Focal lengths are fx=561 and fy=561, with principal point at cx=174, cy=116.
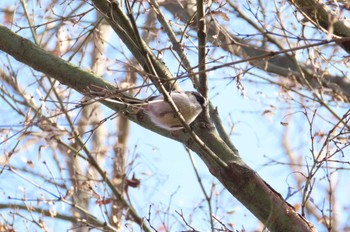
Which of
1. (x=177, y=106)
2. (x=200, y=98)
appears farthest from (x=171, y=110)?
(x=200, y=98)

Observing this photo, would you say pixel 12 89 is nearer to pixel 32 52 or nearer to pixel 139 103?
pixel 32 52

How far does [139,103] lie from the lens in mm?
2152

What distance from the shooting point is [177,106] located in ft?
7.47

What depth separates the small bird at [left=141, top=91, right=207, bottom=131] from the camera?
2.23m

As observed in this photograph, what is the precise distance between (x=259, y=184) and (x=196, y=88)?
52 centimetres

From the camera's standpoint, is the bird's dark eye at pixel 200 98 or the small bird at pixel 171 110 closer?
the small bird at pixel 171 110

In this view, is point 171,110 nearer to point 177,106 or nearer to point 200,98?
point 177,106

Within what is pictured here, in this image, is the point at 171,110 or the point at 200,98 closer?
the point at 171,110

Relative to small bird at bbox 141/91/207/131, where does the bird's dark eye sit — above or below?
above

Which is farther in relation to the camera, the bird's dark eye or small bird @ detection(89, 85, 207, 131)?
the bird's dark eye

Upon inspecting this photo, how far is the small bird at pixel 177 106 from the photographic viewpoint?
2.23 metres

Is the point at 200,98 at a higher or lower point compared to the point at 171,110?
higher

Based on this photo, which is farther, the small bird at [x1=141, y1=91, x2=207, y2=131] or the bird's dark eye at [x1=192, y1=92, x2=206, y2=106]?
the bird's dark eye at [x1=192, y1=92, x2=206, y2=106]

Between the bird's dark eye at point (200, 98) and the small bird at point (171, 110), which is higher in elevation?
the bird's dark eye at point (200, 98)
